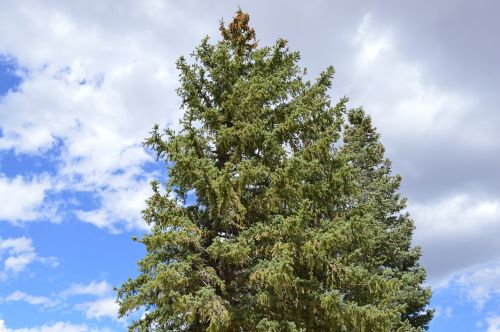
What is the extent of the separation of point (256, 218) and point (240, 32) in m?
7.39

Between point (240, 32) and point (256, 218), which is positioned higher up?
point (240, 32)

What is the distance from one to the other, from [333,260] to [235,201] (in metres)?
3.13

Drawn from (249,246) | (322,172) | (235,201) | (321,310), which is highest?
(322,172)

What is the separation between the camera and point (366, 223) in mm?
13750

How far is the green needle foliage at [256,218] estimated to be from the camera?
471 inches

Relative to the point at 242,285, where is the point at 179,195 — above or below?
above

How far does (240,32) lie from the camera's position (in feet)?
58.4

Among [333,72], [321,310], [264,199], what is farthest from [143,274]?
[333,72]

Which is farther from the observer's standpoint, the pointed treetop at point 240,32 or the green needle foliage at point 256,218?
the pointed treetop at point 240,32

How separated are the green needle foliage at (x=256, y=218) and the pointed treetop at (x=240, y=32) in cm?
126

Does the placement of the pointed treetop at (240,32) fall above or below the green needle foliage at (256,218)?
above

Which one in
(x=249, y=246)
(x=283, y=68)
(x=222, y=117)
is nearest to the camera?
(x=249, y=246)

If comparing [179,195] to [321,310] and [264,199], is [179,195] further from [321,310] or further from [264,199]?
[321,310]

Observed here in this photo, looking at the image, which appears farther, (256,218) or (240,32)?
(240,32)
